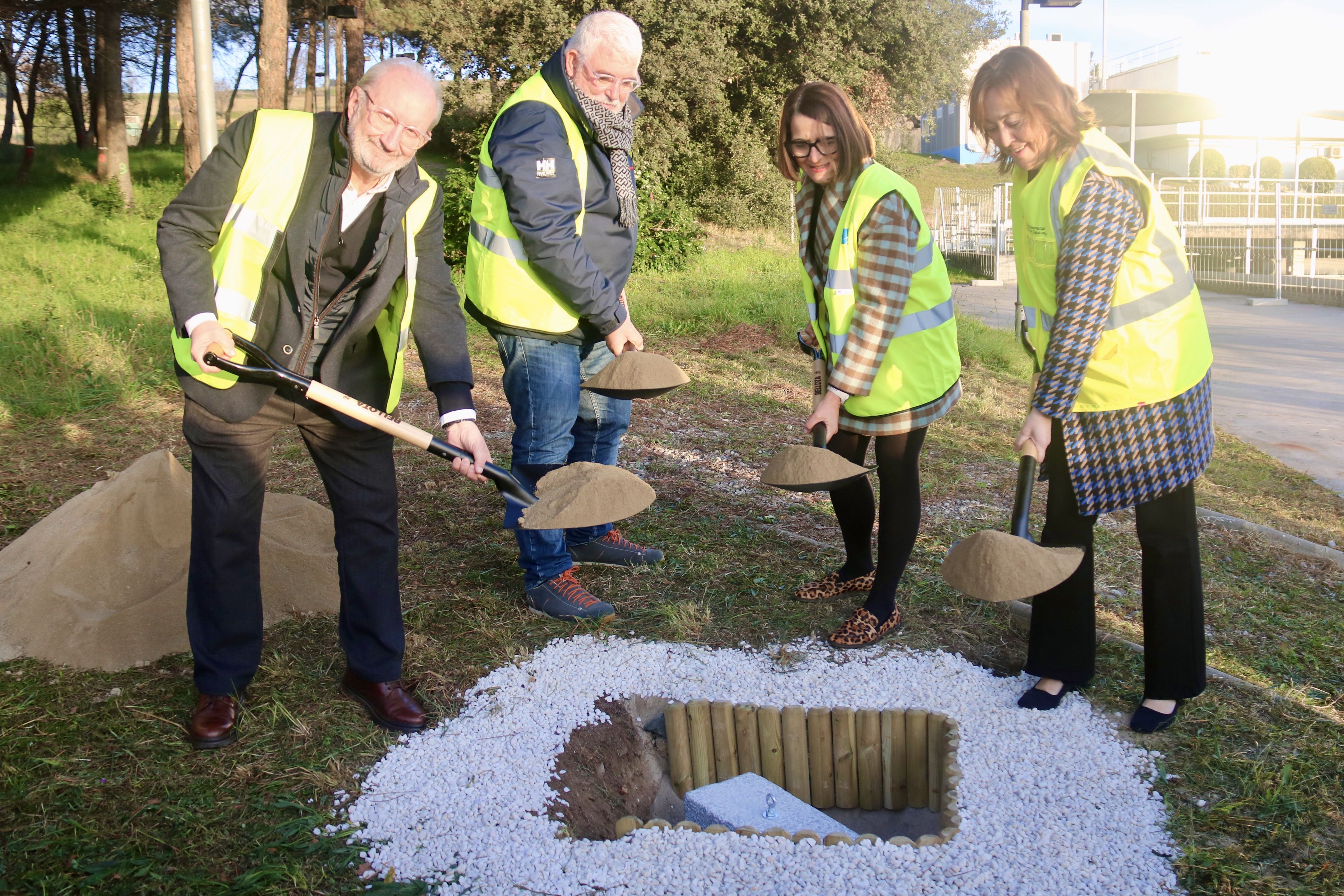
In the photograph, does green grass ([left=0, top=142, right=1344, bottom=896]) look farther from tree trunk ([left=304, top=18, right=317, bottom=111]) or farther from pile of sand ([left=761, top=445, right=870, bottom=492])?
tree trunk ([left=304, top=18, right=317, bottom=111])

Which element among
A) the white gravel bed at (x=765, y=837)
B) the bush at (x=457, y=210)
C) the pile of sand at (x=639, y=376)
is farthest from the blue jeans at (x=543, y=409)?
the bush at (x=457, y=210)

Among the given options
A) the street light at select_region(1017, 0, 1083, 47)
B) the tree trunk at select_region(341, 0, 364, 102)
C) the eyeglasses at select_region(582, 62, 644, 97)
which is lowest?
the eyeglasses at select_region(582, 62, 644, 97)

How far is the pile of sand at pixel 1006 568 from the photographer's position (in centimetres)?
232

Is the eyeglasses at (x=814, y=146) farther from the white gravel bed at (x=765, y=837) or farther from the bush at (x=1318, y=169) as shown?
the bush at (x=1318, y=169)

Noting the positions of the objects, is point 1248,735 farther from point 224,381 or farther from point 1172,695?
point 224,381

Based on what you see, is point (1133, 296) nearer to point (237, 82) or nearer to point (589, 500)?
point (589, 500)

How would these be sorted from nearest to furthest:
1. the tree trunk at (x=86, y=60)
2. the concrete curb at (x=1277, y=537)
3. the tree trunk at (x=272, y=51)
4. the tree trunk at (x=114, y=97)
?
the concrete curb at (x=1277, y=537)
the tree trunk at (x=272, y=51)
the tree trunk at (x=114, y=97)
the tree trunk at (x=86, y=60)

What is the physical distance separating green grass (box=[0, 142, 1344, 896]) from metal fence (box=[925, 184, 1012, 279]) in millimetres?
10763

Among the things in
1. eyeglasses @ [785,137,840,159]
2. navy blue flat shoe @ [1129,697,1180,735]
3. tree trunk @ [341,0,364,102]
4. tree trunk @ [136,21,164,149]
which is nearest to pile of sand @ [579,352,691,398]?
eyeglasses @ [785,137,840,159]

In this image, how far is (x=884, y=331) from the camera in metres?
2.95

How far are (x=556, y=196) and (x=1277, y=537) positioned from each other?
11.3 ft

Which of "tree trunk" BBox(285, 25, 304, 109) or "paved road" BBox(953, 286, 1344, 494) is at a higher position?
"tree trunk" BBox(285, 25, 304, 109)

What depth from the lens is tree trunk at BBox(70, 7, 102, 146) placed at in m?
17.7

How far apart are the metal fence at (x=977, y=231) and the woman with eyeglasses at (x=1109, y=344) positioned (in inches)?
521
